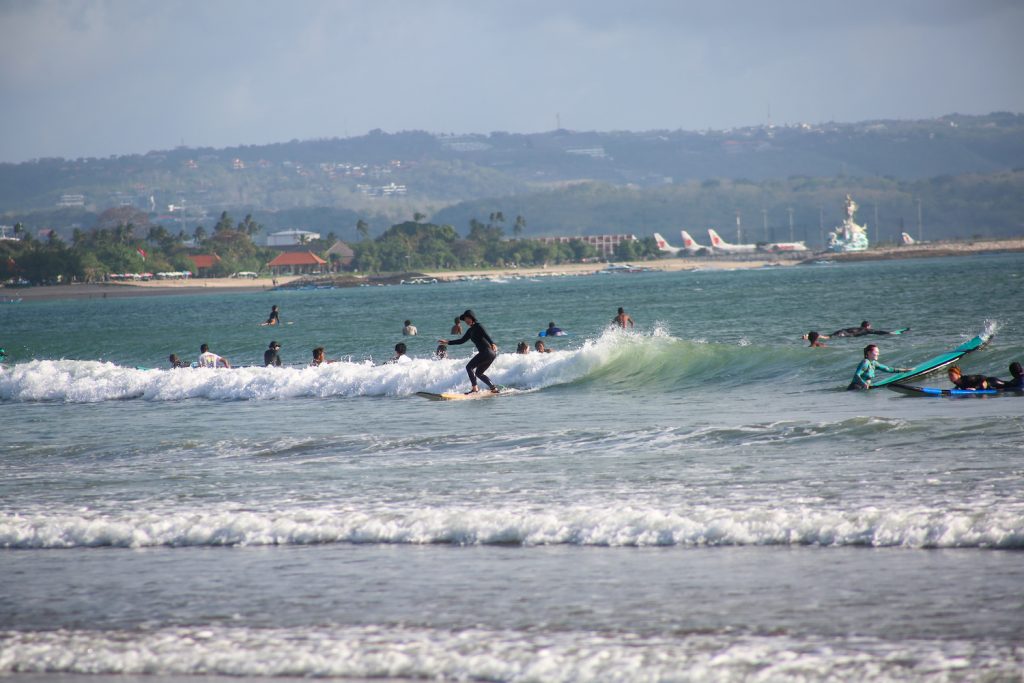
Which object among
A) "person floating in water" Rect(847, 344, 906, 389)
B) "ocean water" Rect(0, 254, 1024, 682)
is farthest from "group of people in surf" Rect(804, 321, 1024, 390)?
"ocean water" Rect(0, 254, 1024, 682)

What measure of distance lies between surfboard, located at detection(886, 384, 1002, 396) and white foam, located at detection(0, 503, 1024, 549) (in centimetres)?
889

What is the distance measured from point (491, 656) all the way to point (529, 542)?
282cm

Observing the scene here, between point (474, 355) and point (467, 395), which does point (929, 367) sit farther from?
point (474, 355)

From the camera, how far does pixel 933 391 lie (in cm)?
1873

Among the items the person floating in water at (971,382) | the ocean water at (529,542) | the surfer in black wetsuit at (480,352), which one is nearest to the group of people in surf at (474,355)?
the surfer in black wetsuit at (480,352)

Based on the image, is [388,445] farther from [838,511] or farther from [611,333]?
[611,333]

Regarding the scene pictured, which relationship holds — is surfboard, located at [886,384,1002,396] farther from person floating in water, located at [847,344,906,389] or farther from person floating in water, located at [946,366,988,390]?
person floating in water, located at [847,344,906,389]

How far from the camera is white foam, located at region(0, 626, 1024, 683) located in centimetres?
654

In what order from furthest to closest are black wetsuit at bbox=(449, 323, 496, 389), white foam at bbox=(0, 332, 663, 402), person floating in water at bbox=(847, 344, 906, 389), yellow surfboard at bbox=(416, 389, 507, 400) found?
white foam at bbox=(0, 332, 663, 402) < yellow surfboard at bbox=(416, 389, 507, 400) < black wetsuit at bbox=(449, 323, 496, 389) < person floating in water at bbox=(847, 344, 906, 389)

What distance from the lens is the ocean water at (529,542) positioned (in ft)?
23.2

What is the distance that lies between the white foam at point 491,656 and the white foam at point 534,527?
7.73 feet

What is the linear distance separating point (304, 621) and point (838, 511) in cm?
478

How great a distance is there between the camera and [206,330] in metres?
66.2

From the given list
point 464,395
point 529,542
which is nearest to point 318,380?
point 464,395
